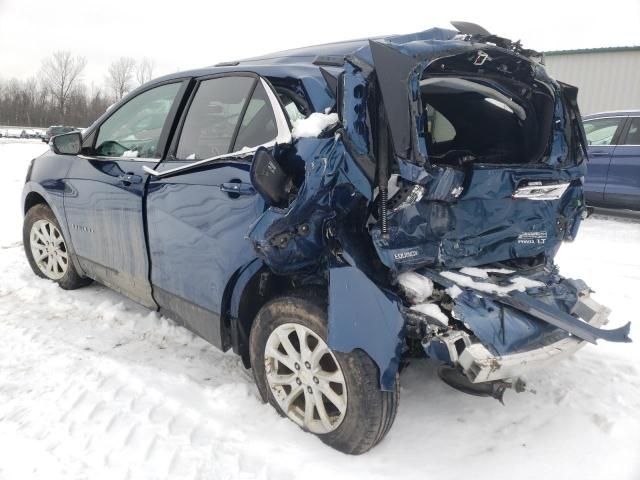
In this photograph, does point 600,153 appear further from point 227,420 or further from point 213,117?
point 227,420

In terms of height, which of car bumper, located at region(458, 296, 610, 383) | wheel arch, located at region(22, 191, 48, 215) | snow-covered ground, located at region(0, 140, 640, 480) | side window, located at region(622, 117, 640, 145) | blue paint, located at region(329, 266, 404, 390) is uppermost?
side window, located at region(622, 117, 640, 145)

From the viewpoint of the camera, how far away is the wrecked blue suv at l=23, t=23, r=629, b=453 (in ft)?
7.09

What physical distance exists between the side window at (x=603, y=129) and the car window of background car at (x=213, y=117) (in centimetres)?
680

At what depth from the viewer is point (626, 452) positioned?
7.99ft

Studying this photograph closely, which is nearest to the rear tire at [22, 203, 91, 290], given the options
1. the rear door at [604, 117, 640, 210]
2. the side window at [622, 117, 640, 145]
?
the rear door at [604, 117, 640, 210]

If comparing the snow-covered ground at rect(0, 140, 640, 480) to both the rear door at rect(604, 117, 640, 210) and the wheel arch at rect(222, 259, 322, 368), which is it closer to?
the wheel arch at rect(222, 259, 322, 368)

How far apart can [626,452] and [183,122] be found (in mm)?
3075

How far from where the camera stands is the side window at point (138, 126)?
11.2 feet

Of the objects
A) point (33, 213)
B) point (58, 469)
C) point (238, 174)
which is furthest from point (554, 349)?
point (33, 213)

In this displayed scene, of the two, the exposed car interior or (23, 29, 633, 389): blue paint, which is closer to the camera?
(23, 29, 633, 389): blue paint

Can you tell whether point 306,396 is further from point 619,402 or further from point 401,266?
point 619,402

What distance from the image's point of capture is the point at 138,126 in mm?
3693

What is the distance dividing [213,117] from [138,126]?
94 centimetres

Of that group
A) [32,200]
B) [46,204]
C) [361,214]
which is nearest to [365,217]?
[361,214]
